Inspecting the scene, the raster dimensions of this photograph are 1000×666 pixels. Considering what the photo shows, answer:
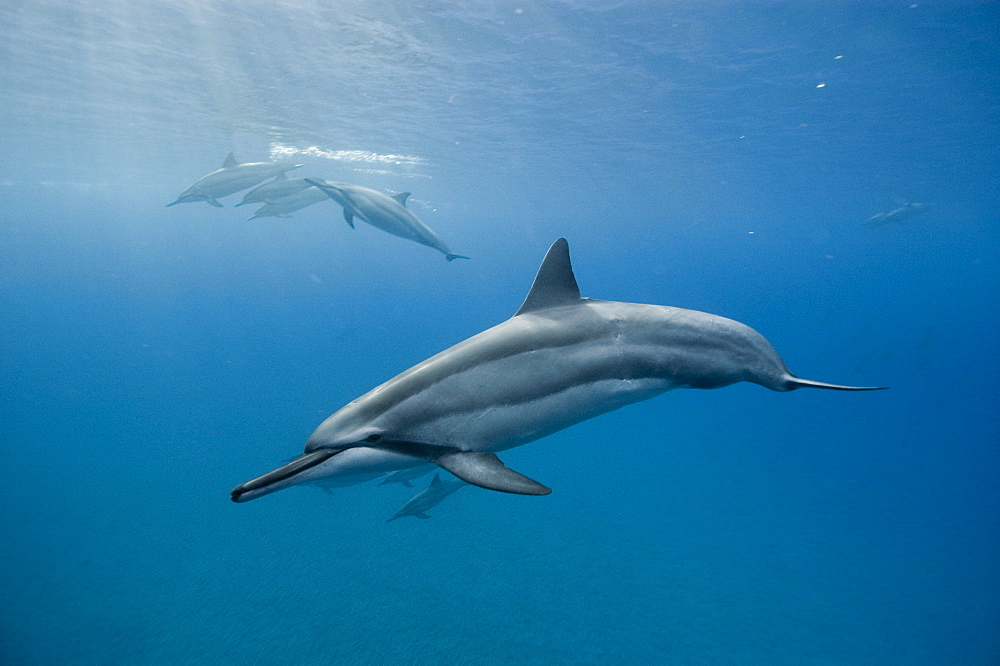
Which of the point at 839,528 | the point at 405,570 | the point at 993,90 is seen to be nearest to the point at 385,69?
the point at 405,570

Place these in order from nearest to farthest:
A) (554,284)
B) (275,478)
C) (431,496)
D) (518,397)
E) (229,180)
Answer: (275,478) < (518,397) < (554,284) < (431,496) < (229,180)

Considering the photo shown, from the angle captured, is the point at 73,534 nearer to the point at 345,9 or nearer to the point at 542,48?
the point at 345,9

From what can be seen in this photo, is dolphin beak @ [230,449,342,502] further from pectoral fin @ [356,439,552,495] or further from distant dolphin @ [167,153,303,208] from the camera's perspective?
distant dolphin @ [167,153,303,208]

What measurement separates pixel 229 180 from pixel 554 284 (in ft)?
36.3

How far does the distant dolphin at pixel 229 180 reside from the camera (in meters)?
11.6

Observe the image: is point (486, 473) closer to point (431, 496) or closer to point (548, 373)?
point (548, 373)

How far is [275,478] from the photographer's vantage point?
2406 millimetres

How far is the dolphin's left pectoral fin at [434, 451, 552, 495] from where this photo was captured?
2.54 meters

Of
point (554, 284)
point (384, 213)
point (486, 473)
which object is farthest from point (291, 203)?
point (486, 473)

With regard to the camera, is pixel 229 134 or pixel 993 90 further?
pixel 229 134

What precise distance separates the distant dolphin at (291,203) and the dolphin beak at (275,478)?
35.4 ft

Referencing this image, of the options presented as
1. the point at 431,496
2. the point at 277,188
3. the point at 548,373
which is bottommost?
the point at 431,496

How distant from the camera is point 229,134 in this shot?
1012 inches

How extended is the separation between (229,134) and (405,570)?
25953mm
